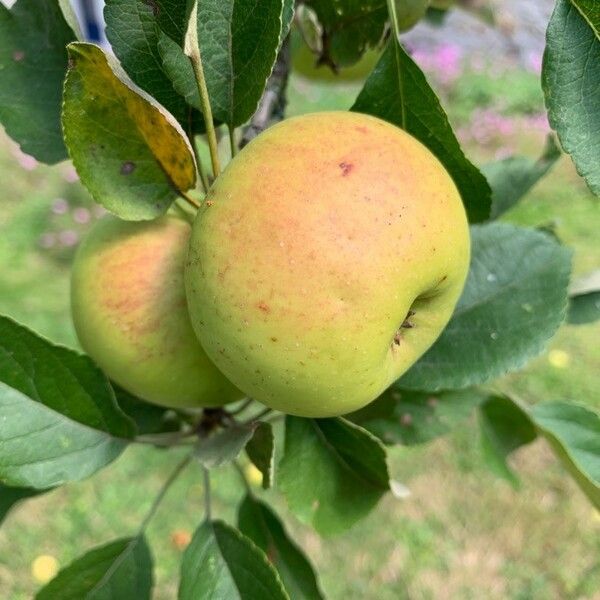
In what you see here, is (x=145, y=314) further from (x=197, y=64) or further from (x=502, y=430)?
(x=502, y=430)

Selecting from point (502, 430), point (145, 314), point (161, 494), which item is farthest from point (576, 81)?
point (161, 494)

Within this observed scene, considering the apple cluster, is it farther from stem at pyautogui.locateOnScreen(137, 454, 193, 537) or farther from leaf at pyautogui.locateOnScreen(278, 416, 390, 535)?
stem at pyautogui.locateOnScreen(137, 454, 193, 537)

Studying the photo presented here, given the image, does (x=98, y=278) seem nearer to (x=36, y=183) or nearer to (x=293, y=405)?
(x=293, y=405)

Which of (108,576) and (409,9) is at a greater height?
(409,9)

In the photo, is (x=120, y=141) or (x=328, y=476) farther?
(x=328, y=476)

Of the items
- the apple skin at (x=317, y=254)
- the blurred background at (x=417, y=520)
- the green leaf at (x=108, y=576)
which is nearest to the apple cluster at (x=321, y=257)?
the apple skin at (x=317, y=254)

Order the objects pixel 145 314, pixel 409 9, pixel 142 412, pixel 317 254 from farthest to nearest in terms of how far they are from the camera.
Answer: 1. pixel 142 412
2. pixel 409 9
3. pixel 145 314
4. pixel 317 254

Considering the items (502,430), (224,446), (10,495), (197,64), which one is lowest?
(502,430)

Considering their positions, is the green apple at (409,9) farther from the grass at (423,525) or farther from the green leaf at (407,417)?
the grass at (423,525)
